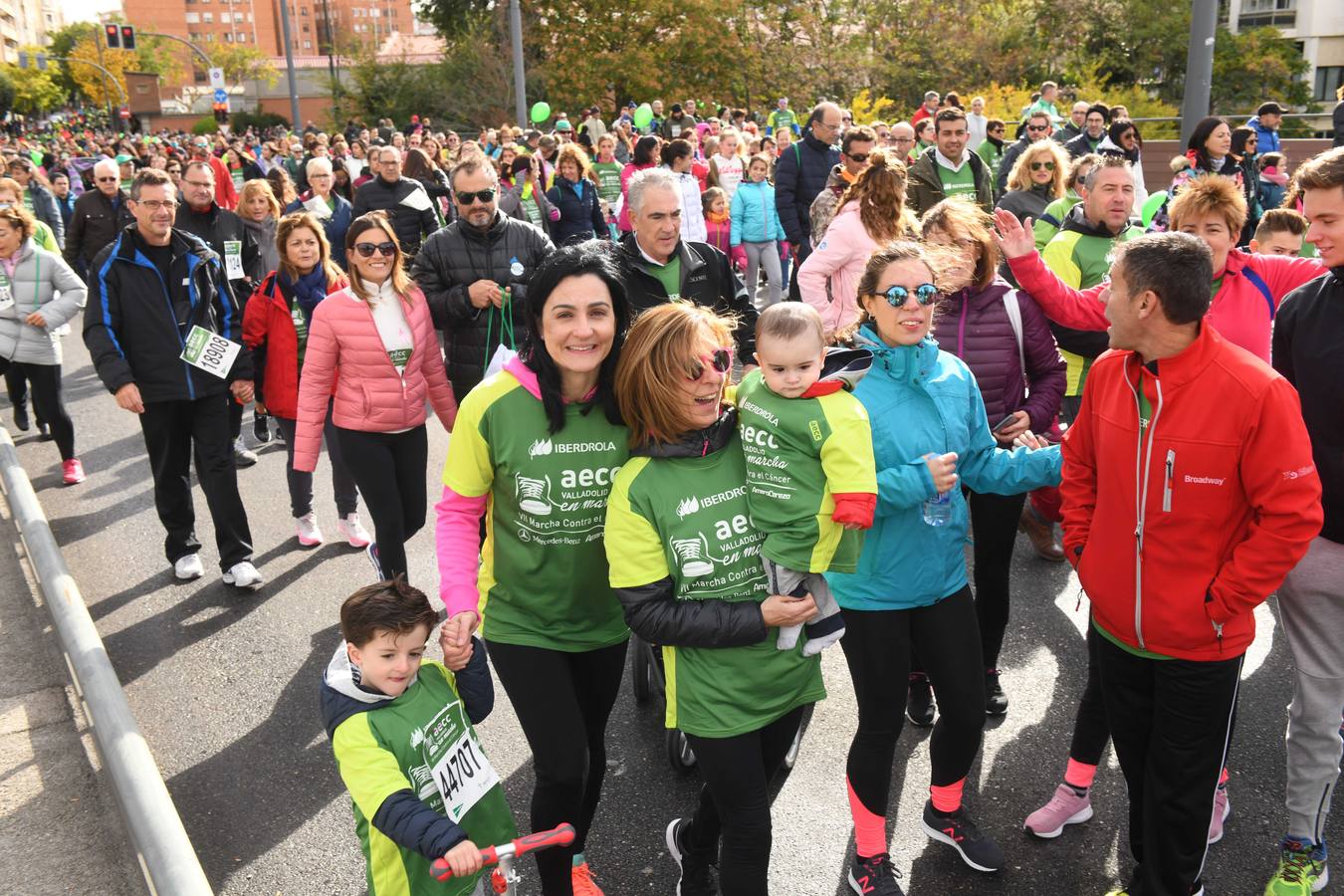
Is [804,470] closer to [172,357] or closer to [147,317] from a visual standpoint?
[172,357]

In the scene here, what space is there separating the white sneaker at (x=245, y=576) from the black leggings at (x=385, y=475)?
4.09 feet

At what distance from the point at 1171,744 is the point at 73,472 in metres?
8.13

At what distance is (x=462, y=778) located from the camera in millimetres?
3115

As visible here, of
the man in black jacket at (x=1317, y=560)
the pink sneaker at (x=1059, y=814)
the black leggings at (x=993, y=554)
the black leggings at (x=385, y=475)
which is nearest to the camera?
the man in black jacket at (x=1317, y=560)

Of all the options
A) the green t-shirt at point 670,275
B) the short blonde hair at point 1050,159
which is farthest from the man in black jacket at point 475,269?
the short blonde hair at point 1050,159

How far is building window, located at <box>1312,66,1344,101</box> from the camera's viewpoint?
155ft

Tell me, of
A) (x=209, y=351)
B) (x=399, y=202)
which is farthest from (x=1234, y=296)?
(x=399, y=202)

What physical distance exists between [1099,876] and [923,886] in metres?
0.58

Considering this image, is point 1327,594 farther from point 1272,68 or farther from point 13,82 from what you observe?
point 13,82

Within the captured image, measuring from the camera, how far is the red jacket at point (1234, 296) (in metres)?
4.23

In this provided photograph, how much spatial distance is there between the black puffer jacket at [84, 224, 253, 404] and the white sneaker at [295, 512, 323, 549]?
1106 millimetres

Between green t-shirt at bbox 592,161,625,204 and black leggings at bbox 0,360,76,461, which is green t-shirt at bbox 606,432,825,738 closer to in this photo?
black leggings at bbox 0,360,76,461

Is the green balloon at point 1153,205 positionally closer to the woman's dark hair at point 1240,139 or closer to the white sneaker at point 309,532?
the woman's dark hair at point 1240,139

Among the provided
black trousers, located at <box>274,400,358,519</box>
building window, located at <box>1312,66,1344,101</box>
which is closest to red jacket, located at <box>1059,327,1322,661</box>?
black trousers, located at <box>274,400,358,519</box>
